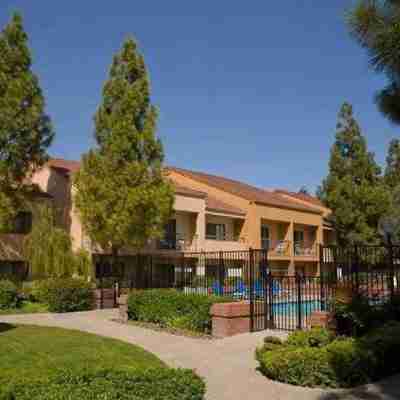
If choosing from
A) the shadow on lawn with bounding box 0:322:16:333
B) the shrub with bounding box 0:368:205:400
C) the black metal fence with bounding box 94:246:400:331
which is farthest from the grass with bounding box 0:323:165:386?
the black metal fence with bounding box 94:246:400:331

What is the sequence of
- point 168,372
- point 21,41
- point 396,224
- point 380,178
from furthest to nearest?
point 380,178
point 396,224
point 21,41
point 168,372

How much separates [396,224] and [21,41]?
23.7m

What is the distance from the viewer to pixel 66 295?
2038 cm

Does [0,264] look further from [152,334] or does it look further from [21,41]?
[152,334]

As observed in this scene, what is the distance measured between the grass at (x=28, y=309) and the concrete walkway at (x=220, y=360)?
2132 mm

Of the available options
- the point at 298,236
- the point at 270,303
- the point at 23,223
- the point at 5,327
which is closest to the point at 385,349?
the point at 270,303

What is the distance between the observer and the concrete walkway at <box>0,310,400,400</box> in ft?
27.2

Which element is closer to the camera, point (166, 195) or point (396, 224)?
point (166, 195)

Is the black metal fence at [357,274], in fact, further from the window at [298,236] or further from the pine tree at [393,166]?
the window at [298,236]

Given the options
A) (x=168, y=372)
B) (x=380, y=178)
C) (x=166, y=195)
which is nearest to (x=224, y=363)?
(x=168, y=372)

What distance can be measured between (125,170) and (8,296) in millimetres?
7272

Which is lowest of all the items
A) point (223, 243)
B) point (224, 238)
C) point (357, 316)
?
point (357, 316)

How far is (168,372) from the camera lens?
7000 millimetres

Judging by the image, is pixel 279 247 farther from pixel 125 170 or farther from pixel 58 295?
pixel 58 295
